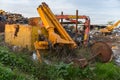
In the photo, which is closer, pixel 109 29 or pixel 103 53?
pixel 103 53

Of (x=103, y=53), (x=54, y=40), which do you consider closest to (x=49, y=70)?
(x=54, y=40)

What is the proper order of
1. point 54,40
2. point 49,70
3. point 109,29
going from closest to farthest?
point 49,70
point 54,40
point 109,29

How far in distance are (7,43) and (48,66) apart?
8.27ft

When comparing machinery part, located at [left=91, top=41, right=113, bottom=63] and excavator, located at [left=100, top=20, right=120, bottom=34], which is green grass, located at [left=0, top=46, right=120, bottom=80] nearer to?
machinery part, located at [left=91, top=41, right=113, bottom=63]

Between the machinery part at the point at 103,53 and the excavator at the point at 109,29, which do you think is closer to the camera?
the machinery part at the point at 103,53

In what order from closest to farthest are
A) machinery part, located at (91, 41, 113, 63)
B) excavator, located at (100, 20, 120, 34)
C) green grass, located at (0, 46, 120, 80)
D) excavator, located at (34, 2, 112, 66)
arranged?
green grass, located at (0, 46, 120, 80)
excavator, located at (34, 2, 112, 66)
machinery part, located at (91, 41, 113, 63)
excavator, located at (100, 20, 120, 34)

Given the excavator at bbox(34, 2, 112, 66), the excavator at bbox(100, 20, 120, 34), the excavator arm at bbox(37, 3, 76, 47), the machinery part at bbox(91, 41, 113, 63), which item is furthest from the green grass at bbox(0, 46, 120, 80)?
the excavator at bbox(100, 20, 120, 34)

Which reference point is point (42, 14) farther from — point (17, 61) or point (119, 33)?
point (119, 33)

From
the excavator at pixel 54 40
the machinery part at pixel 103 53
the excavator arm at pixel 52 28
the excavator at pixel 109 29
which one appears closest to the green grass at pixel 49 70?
the excavator at pixel 54 40

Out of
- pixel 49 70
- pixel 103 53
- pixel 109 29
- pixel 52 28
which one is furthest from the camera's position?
pixel 109 29

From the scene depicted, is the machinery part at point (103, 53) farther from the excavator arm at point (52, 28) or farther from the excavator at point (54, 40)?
the excavator arm at point (52, 28)

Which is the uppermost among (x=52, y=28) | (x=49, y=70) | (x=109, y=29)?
(x=52, y=28)

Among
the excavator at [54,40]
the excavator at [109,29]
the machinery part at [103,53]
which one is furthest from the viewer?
the excavator at [109,29]

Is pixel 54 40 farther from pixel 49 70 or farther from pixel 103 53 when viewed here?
pixel 103 53
